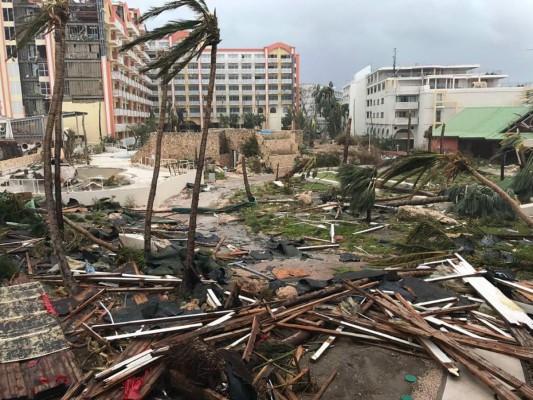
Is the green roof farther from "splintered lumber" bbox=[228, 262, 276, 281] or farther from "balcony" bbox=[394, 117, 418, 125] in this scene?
"splintered lumber" bbox=[228, 262, 276, 281]

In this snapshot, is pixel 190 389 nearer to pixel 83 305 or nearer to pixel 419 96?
pixel 83 305

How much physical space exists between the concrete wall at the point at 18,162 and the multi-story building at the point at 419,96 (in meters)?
40.3

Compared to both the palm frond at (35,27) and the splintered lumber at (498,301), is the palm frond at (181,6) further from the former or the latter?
the splintered lumber at (498,301)

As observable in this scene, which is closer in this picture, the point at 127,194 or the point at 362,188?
the point at 362,188

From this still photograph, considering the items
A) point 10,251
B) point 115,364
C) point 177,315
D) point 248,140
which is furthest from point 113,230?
point 248,140

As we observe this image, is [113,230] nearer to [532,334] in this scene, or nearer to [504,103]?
[532,334]

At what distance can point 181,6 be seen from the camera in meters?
9.26

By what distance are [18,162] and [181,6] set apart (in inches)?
1086

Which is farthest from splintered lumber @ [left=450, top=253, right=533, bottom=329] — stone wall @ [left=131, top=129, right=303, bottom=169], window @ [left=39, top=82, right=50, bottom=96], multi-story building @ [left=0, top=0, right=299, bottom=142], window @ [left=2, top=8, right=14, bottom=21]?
window @ [left=2, top=8, right=14, bottom=21]

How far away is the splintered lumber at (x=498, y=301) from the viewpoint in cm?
760

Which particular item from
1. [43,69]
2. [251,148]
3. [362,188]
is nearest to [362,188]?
[362,188]

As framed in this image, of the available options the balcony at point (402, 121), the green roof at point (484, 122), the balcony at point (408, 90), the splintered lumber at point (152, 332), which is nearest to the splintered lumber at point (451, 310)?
the splintered lumber at point (152, 332)

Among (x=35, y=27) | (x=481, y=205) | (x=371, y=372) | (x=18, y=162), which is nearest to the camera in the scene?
(x=371, y=372)

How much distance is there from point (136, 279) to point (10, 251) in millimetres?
4424
